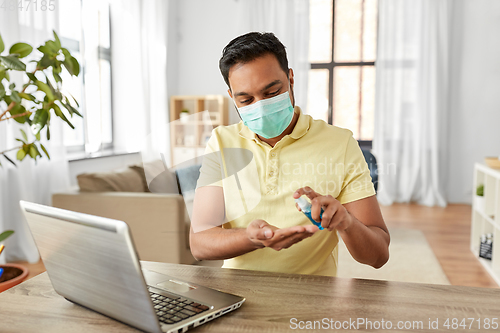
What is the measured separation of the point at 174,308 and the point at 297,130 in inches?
23.9

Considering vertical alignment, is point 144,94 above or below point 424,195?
above

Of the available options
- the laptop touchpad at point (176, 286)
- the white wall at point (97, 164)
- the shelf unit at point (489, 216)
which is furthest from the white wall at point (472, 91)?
the laptop touchpad at point (176, 286)

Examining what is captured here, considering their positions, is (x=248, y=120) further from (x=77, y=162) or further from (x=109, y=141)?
(x=109, y=141)

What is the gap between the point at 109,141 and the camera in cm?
457

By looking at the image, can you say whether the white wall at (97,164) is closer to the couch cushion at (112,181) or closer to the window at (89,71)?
the window at (89,71)

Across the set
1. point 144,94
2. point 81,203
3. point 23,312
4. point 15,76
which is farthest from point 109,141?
point 23,312

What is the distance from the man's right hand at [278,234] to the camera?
0.70 metres

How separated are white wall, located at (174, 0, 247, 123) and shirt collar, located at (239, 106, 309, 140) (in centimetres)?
432

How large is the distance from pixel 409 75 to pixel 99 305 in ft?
16.2

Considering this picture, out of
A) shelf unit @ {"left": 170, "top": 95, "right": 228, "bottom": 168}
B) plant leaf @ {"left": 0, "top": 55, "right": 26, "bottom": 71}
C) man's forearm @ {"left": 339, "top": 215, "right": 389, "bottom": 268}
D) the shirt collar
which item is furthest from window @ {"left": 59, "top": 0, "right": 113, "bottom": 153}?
man's forearm @ {"left": 339, "top": 215, "right": 389, "bottom": 268}

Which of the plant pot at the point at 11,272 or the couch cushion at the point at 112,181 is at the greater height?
the couch cushion at the point at 112,181

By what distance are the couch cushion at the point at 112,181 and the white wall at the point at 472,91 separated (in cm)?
388

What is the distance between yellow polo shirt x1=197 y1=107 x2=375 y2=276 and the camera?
1.05 metres

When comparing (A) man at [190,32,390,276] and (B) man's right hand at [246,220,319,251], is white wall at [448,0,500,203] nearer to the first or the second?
(A) man at [190,32,390,276]
